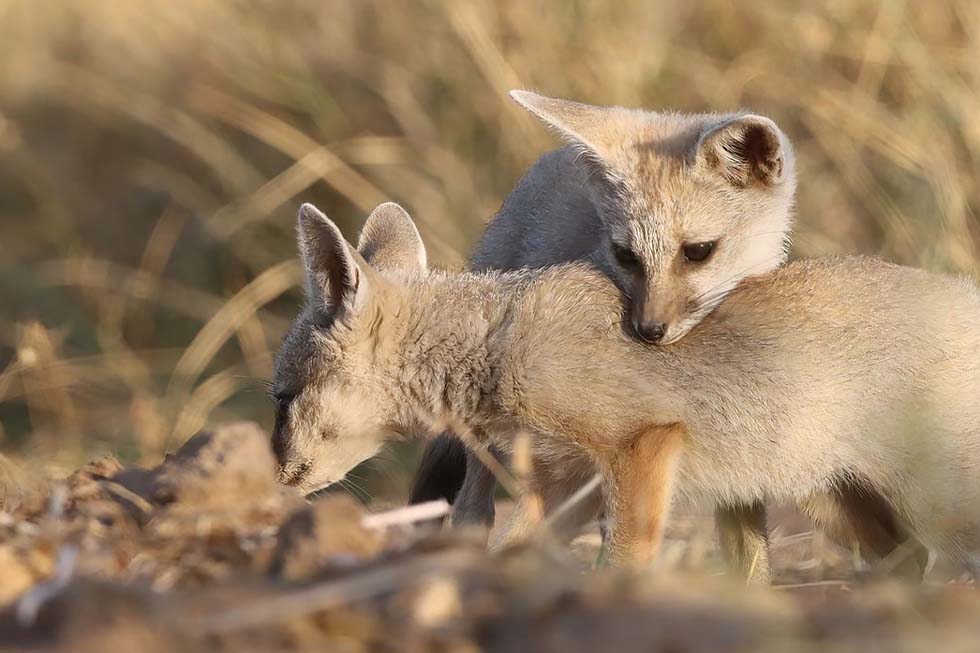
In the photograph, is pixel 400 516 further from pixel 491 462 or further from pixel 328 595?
pixel 491 462

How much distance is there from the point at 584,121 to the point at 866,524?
184 cm

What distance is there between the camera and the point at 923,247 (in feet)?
22.9

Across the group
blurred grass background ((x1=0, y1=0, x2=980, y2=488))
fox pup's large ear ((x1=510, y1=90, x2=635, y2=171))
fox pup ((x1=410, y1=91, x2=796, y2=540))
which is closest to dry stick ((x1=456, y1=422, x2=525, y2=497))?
fox pup ((x1=410, y1=91, x2=796, y2=540))

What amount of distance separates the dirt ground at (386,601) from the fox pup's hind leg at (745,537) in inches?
77.7

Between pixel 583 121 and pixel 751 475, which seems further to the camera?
pixel 583 121

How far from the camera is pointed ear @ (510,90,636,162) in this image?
529 centimetres

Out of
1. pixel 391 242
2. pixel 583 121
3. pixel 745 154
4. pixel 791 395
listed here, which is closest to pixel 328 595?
pixel 791 395

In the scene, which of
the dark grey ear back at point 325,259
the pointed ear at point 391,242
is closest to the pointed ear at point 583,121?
the pointed ear at point 391,242

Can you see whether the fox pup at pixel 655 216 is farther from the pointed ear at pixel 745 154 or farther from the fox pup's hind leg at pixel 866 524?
the fox pup's hind leg at pixel 866 524

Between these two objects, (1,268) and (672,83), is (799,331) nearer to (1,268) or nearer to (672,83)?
(672,83)

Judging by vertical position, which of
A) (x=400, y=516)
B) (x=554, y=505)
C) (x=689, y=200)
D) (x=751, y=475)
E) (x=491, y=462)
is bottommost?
(x=554, y=505)

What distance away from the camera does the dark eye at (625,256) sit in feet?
16.5

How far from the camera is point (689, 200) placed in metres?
5.10

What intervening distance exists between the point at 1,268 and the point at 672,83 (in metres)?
4.86
